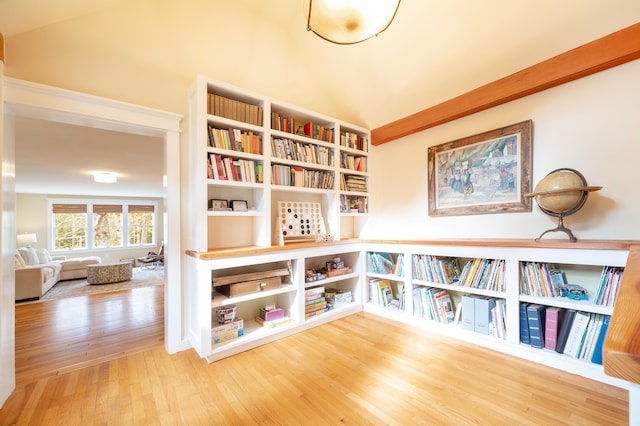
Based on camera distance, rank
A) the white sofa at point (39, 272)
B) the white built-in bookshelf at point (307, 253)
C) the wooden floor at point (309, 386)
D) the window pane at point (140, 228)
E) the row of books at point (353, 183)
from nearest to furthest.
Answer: the wooden floor at point (309, 386) → the white built-in bookshelf at point (307, 253) → the row of books at point (353, 183) → the white sofa at point (39, 272) → the window pane at point (140, 228)

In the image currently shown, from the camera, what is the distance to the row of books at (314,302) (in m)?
2.83

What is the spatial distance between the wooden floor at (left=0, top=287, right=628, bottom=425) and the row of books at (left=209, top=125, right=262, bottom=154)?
1819 mm

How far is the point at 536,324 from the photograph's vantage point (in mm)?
2074

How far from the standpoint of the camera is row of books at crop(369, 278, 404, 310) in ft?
9.93

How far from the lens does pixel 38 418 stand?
5.15ft

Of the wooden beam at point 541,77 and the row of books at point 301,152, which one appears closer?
the wooden beam at point 541,77

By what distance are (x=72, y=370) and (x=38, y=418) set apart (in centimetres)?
Answer: 62

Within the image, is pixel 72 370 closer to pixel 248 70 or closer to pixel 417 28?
pixel 248 70

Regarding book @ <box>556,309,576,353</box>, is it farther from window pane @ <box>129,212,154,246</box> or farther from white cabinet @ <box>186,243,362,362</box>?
window pane @ <box>129,212,154,246</box>

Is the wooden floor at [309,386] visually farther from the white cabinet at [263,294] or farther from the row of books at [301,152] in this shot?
the row of books at [301,152]

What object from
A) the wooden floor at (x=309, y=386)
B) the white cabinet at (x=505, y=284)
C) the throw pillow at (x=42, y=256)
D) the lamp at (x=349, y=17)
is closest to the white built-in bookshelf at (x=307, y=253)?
the white cabinet at (x=505, y=284)

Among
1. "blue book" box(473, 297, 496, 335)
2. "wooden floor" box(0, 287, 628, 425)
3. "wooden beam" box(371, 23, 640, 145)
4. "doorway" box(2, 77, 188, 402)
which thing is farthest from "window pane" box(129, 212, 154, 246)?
"blue book" box(473, 297, 496, 335)

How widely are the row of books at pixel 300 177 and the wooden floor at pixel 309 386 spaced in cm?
154

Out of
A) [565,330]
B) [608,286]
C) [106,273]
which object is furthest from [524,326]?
[106,273]
